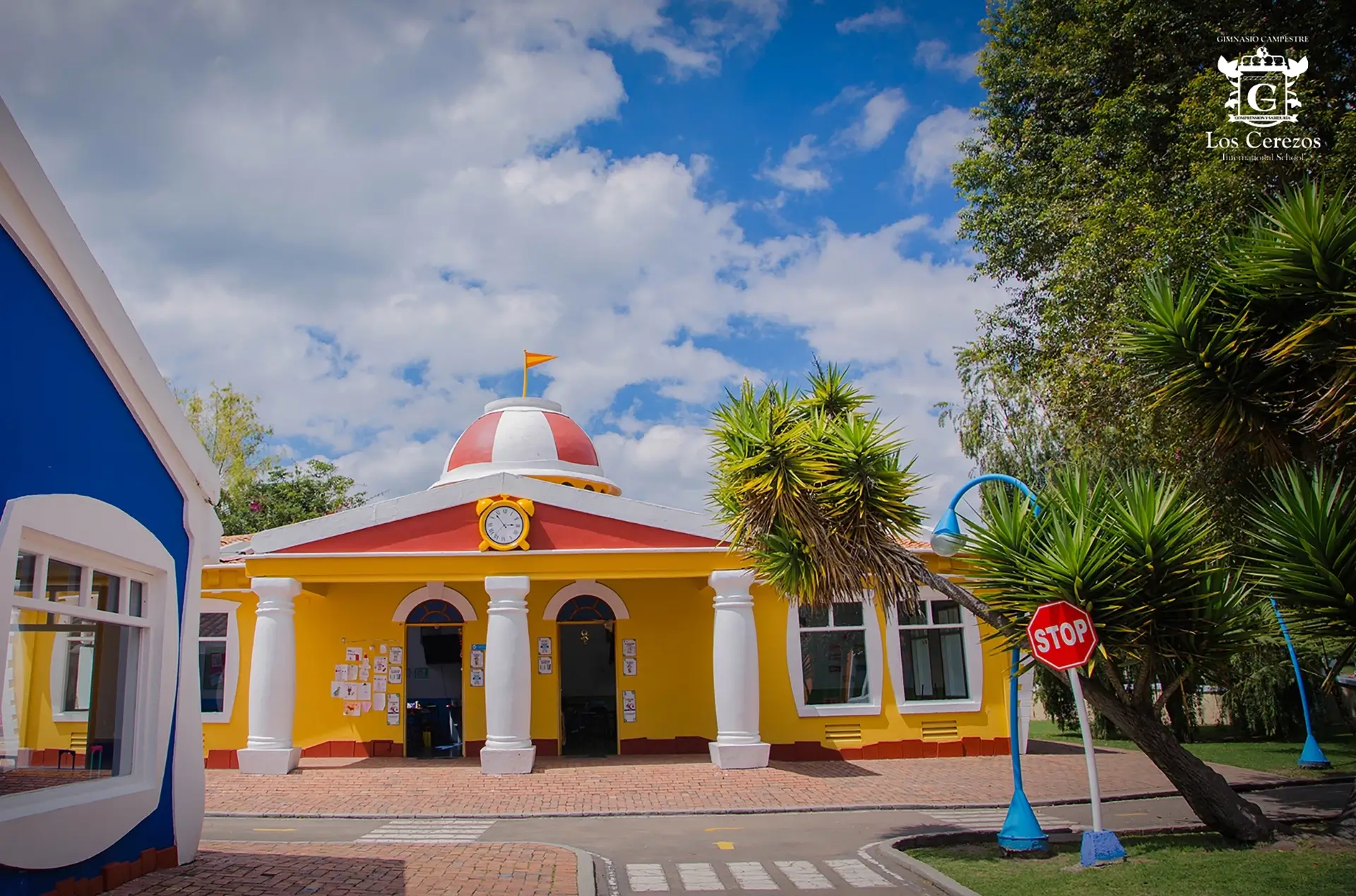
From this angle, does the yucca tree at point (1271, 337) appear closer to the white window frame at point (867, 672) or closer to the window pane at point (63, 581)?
the white window frame at point (867, 672)

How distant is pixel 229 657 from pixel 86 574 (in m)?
10.7

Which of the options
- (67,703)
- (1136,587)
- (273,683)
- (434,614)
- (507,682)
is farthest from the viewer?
(434,614)

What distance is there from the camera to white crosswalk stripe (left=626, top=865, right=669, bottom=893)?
8109 millimetres

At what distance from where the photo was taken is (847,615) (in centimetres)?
1731

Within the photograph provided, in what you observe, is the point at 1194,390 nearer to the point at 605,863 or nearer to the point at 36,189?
the point at 605,863

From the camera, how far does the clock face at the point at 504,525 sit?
52.0ft

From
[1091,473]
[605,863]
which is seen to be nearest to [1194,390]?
[605,863]

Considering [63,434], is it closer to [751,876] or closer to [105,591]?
[105,591]

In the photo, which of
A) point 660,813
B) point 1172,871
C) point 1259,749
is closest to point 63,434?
point 660,813

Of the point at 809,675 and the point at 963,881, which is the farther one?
the point at 809,675

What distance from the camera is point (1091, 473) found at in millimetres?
17516

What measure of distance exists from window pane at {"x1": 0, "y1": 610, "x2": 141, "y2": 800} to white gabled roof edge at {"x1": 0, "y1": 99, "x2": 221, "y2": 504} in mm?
1614

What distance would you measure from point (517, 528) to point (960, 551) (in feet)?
27.1

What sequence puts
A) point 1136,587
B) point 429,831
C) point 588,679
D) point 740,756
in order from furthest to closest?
point 588,679 → point 740,756 → point 429,831 → point 1136,587
